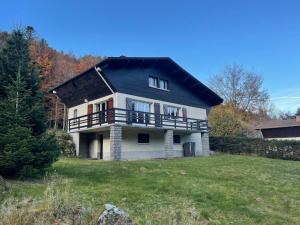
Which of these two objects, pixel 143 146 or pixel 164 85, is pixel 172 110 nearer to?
pixel 164 85

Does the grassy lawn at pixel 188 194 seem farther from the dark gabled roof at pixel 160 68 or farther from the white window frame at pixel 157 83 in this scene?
the white window frame at pixel 157 83

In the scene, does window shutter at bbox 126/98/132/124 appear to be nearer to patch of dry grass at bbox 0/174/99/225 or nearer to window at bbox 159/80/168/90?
window at bbox 159/80/168/90

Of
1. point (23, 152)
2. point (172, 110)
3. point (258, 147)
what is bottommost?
point (23, 152)

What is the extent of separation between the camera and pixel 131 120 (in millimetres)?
20359

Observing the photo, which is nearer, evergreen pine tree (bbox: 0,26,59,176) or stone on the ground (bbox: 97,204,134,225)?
stone on the ground (bbox: 97,204,134,225)

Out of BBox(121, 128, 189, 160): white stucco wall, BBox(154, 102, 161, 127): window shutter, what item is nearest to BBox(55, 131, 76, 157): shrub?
BBox(121, 128, 189, 160): white stucco wall

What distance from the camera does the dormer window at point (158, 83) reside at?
2402 centimetres

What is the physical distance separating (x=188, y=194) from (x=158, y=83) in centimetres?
1632

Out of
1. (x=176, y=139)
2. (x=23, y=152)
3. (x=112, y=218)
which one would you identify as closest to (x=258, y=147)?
(x=176, y=139)

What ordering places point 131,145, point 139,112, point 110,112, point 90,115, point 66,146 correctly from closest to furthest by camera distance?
point 110,112
point 139,112
point 131,145
point 90,115
point 66,146

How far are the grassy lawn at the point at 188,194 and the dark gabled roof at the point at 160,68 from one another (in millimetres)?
9265

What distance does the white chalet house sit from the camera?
20328 millimetres

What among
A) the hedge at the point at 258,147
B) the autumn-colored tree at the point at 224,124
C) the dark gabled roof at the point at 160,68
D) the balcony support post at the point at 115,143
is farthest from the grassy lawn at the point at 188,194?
the autumn-colored tree at the point at 224,124

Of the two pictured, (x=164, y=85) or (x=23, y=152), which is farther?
(x=164, y=85)
